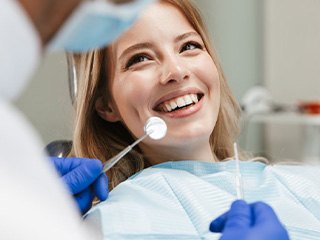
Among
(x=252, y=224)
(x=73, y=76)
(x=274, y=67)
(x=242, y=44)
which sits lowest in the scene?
(x=252, y=224)

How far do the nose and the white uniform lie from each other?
25.5 inches

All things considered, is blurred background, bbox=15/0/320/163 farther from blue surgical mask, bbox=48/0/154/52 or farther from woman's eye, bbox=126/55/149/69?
blue surgical mask, bbox=48/0/154/52

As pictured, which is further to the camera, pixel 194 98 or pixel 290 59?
pixel 290 59

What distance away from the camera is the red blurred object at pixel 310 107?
103 inches

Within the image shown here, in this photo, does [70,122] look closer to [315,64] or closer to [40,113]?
[40,113]

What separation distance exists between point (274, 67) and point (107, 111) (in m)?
1.77

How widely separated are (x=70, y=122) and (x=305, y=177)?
27.0 inches

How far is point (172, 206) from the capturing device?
45.5 inches

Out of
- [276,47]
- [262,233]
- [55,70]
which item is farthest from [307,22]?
[262,233]

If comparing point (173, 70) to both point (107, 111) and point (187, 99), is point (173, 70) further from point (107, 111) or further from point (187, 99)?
point (107, 111)

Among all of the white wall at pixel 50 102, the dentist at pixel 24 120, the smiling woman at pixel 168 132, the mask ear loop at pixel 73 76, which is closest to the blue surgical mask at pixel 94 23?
the dentist at pixel 24 120

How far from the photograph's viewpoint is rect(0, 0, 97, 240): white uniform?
0.52 metres

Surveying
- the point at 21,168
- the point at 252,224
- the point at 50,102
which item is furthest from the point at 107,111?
the point at 21,168

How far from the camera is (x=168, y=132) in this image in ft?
4.17
